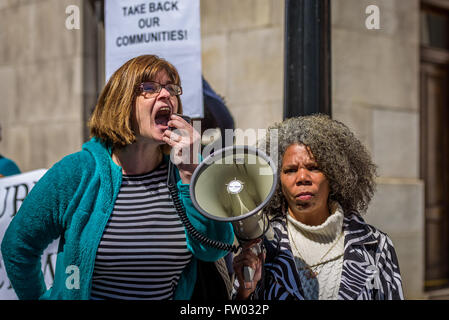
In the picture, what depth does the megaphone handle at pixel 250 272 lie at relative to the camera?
181 cm

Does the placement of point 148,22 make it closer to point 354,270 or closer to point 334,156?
point 334,156

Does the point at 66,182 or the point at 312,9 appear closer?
the point at 66,182

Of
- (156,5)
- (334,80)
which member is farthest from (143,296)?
(334,80)

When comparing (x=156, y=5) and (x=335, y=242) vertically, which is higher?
(x=156, y=5)

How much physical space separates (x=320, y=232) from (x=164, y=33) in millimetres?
1326

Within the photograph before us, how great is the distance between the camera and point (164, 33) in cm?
266

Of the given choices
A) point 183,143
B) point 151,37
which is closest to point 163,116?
point 183,143

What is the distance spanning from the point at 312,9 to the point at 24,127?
5257mm

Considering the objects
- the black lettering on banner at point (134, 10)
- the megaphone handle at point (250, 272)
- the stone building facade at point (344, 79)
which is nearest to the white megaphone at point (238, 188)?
the megaphone handle at point (250, 272)

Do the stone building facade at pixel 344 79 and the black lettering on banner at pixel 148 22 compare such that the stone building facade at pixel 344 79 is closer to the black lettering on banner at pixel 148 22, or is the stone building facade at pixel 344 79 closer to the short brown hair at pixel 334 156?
the black lettering on banner at pixel 148 22

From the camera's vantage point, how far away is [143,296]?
1881 mm
